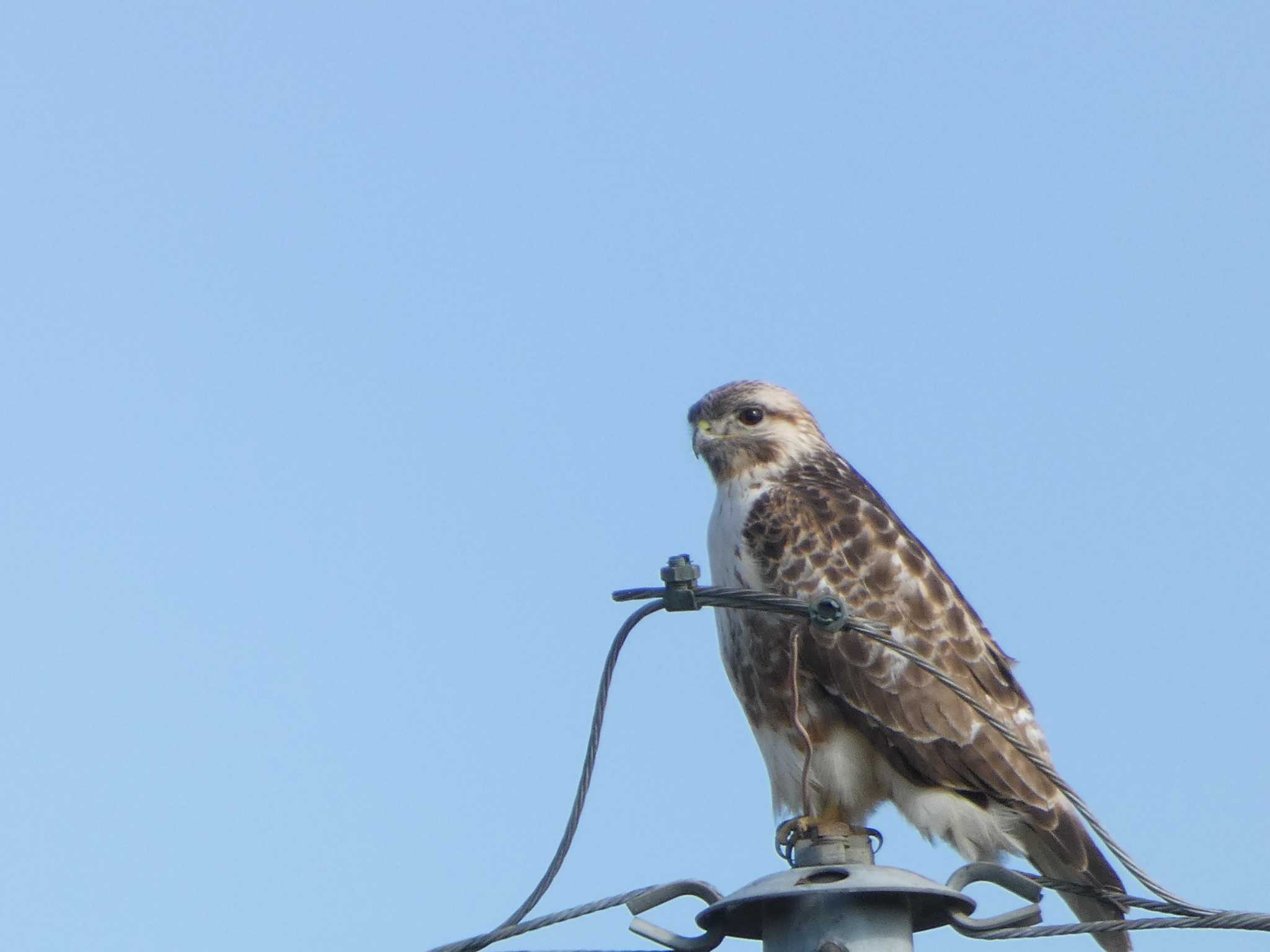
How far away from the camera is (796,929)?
405cm

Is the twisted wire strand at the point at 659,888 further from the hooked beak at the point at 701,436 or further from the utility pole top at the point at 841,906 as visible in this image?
the hooked beak at the point at 701,436

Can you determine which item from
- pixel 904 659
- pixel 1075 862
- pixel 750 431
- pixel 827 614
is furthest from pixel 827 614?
pixel 750 431

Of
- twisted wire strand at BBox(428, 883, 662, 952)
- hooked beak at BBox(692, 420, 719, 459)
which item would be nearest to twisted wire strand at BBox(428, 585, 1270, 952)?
twisted wire strand at BBox(428, 883, 662, 952)

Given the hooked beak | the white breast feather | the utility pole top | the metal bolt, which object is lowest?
the utility pole top

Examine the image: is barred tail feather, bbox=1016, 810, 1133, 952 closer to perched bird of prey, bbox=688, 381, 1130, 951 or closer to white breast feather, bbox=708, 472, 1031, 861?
perched bird of prey, bbox=688, 381, 1130, 951

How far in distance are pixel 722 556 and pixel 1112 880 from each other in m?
1.95

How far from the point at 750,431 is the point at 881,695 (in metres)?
1.56

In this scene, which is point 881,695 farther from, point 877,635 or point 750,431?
Result: point 877,635

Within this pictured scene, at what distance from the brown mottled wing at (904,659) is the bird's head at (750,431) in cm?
19

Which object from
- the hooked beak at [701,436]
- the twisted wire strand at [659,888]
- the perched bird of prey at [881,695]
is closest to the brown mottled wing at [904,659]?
the perched bird of prey at [881,695]

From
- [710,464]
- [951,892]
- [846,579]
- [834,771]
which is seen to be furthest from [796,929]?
[710,464]

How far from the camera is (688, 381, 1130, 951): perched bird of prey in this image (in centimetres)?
→ 682

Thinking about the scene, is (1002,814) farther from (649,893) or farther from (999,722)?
(649,893)

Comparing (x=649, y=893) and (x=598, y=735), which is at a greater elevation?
(x=598, y=735)
